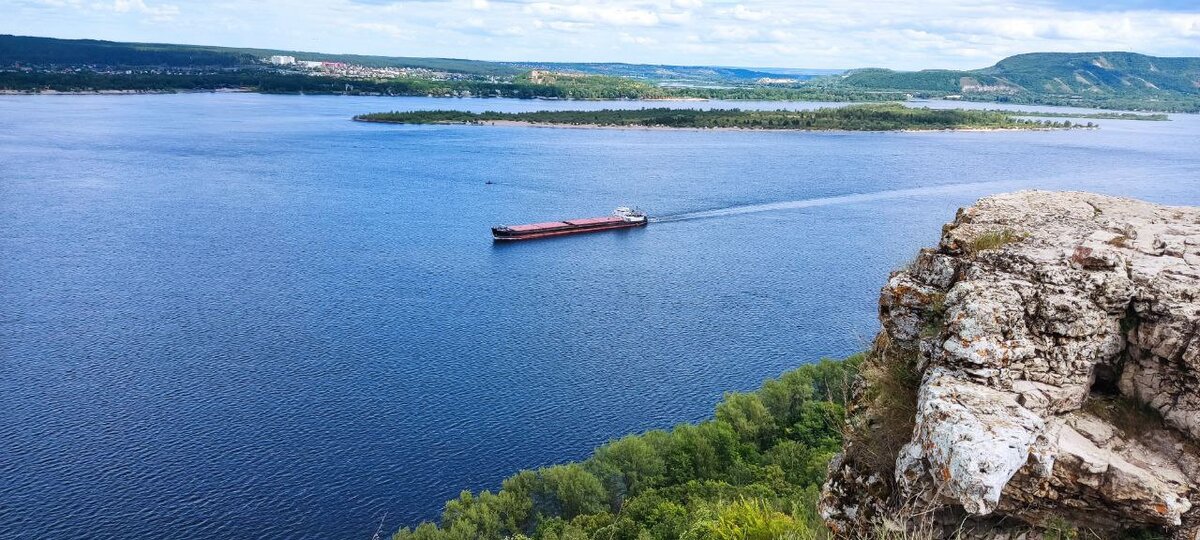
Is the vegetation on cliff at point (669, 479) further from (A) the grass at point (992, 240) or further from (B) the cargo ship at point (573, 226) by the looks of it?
(B) the cargo ship at point (573, 226)

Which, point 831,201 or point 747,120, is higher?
point 747,120

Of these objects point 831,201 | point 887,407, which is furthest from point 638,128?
point 887,407

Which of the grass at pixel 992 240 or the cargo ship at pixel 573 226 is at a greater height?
the grass at pixel 992 240

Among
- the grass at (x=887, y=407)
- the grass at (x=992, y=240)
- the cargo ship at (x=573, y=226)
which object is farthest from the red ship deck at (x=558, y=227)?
the grass at (x=992, y=240)

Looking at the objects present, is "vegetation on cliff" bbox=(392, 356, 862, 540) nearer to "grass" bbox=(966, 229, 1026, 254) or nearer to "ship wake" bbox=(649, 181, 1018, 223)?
"grass" bbox=(966, 229, 1026, 254)

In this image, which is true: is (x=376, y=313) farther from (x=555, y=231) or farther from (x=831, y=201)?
(x=831, y=201)

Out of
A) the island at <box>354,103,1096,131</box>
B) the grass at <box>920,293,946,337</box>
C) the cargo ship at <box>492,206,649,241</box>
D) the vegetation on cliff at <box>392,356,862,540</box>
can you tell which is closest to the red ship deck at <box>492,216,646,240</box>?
the cargo ship at <box>492,206,649,241</box>

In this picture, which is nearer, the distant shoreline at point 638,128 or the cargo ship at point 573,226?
the cargo ship at point 573,226
